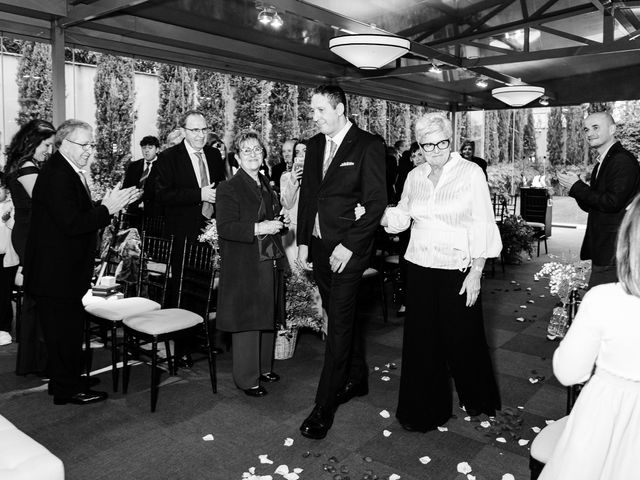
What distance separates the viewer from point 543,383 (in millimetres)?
4078

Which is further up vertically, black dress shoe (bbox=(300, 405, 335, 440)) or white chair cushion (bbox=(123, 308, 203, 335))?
white chair cushion (bbox=(123, 308, 203, 335))

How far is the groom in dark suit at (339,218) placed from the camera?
3104mm

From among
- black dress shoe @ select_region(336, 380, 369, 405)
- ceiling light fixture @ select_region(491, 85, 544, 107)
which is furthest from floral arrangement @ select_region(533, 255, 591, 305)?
ceiling light fixture @ select_region(491, 85, 544, 107)

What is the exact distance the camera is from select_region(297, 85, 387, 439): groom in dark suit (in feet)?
10.2

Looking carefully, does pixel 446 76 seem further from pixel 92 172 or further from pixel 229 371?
pixel 229 371

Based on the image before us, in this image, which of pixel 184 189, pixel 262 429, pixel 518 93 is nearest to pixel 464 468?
pixel 262 429

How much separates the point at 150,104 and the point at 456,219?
6583 mm

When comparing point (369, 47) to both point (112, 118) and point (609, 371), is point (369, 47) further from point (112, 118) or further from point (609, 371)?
point (609, 371)

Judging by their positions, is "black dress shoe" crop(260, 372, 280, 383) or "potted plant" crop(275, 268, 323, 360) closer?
"black dress shoe" crop(260, 372, 280, 383)

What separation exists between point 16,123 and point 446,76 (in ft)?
27.3

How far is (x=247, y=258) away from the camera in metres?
3.66

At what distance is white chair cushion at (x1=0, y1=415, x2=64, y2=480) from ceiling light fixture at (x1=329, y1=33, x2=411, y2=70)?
4.59 meters

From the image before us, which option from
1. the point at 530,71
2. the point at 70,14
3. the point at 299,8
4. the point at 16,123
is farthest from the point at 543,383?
the point at 530,71

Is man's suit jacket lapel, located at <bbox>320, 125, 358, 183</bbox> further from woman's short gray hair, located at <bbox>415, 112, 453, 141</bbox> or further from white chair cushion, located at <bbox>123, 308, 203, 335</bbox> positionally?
white chair cushion, located at <bbox>123, 308, 203, 335</bbox>
